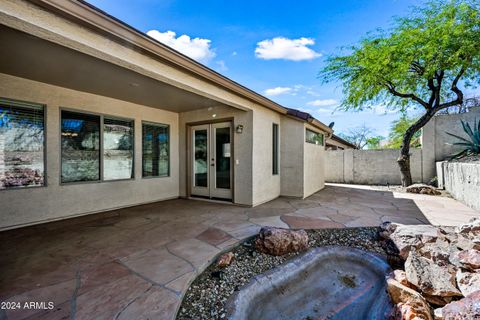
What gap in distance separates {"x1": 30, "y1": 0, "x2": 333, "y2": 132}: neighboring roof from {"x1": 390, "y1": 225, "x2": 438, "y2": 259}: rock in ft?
12.9

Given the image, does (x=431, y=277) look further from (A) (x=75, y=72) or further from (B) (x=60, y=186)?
(B) (x=60, y=186)

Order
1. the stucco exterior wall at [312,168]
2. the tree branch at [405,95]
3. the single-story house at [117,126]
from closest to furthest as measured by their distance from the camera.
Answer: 1. the single-story house at [117,126]
2. the stucco exterior wall at [312,168]
3. the tree branch at [405,95]

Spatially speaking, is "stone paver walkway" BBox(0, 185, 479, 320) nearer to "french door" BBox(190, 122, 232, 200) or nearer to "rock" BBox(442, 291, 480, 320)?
"french door" BBox(190, 122, 232, 200)

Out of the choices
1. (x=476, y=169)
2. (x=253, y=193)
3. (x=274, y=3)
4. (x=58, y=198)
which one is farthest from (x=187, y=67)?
(x=476, y=169)

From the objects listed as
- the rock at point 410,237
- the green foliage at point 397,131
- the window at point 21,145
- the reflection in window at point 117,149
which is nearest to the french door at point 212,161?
the reflection in window at point 117,149

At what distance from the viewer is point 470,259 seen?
234cm

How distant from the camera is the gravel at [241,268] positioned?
211cm

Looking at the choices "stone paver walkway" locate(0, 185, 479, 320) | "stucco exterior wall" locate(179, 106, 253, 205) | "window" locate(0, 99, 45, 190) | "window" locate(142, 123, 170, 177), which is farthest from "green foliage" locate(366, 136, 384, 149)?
"window" locate(0, 99, 45, 190)

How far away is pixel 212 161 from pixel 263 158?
1.54m

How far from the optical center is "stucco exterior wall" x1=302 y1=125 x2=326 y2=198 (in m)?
6.99

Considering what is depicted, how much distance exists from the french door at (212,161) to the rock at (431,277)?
14.1 feet

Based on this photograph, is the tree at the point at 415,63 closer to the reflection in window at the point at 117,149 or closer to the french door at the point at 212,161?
the french door at the point at 212,161

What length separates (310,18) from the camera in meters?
7.19

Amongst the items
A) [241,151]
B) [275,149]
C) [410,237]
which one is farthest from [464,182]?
[241,151]
